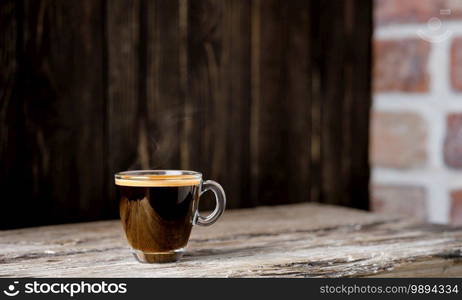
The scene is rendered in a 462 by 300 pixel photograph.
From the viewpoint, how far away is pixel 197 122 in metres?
1.16

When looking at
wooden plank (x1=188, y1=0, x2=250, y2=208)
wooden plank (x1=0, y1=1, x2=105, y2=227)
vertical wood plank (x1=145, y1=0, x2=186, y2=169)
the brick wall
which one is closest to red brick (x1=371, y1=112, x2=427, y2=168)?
the brick wall

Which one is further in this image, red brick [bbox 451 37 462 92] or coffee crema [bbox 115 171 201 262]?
red brick [bbox 451 37 462 92]

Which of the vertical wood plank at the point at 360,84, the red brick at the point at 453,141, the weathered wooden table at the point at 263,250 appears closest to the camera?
the weathered wooden table at the point at 263,250

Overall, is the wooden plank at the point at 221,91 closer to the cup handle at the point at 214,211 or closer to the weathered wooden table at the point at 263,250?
the weathered wooden table at the point at 263,250

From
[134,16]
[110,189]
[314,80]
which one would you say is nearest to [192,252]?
[110,189]

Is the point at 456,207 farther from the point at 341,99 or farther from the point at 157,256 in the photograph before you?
the point at 157,256

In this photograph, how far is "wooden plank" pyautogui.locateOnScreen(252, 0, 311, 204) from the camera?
48.1 inches

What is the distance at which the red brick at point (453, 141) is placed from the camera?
3.95 feet

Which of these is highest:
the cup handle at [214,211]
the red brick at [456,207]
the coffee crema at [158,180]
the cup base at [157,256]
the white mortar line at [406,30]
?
the white mortar line at [406,30]

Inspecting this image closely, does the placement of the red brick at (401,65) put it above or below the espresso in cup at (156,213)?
above

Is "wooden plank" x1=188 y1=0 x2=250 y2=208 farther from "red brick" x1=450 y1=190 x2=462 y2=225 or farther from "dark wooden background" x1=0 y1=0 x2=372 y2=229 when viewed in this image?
"red brick" x1=450 y1=190 x2=462 y2=225

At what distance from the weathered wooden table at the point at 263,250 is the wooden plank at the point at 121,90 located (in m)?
0.10

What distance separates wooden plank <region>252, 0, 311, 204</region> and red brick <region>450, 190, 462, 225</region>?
270 mm

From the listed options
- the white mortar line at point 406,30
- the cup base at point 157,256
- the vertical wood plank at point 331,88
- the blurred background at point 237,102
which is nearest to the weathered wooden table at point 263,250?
the cup base at point 157,256
